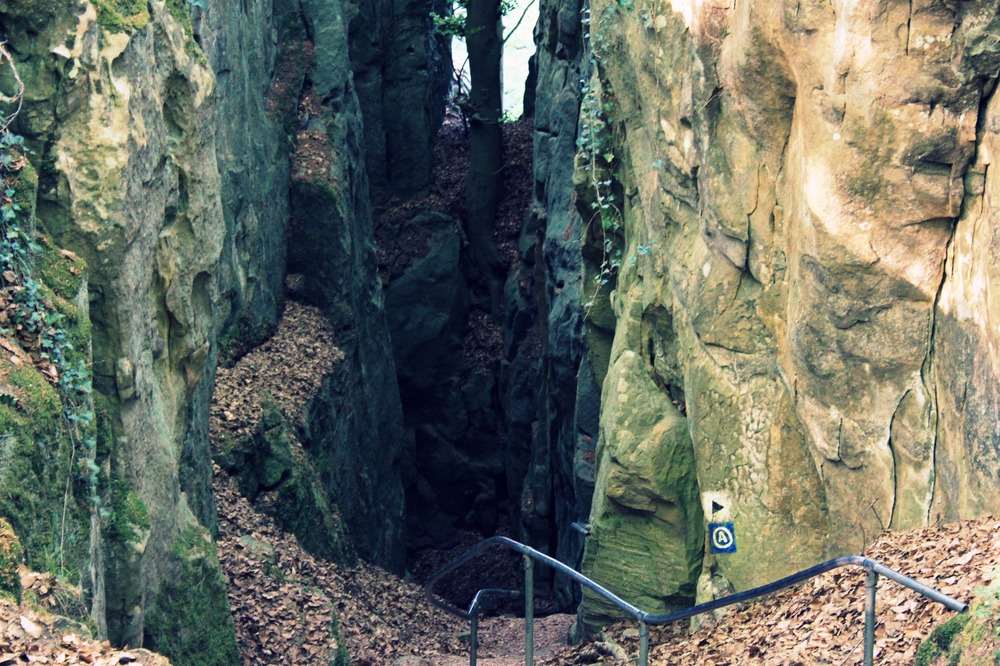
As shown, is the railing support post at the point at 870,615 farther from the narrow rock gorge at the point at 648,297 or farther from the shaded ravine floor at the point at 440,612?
the narrow rock gorge at the point at 648,297

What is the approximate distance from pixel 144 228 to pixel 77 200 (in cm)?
88

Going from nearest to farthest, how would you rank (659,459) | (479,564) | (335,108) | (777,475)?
(777,475)
(659,459)
(335,108)
(479,564)

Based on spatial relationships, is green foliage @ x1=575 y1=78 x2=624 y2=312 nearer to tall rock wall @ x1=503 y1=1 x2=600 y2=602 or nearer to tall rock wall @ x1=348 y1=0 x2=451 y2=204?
tall rock wall @ x1=503 y1=1 x2=600 y2=602

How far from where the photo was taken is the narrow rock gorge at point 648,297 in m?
6.73

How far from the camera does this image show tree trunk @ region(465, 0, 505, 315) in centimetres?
2244

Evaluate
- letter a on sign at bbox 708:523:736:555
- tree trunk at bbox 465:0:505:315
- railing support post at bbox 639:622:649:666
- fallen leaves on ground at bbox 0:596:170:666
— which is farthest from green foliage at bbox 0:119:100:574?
tree trunk at bbox 465:0:505:315

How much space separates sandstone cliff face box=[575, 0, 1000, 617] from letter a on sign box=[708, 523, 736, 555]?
3.7 inches

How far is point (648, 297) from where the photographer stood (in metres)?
11.4

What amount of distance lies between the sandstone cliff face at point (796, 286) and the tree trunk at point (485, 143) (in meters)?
10.8

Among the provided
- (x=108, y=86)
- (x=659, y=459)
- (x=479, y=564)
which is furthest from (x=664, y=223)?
(x=479, y=564)

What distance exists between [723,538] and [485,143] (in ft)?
50.5

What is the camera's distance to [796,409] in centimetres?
847

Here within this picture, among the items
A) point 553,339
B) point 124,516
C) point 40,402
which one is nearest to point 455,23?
point 553,339

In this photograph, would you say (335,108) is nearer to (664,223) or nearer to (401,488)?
(401,488)
